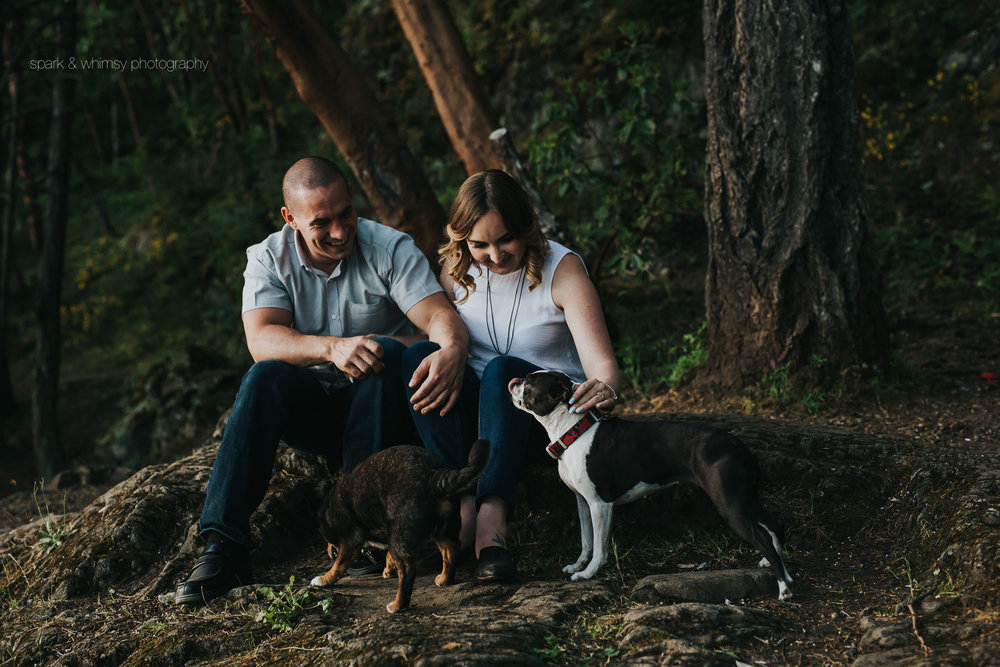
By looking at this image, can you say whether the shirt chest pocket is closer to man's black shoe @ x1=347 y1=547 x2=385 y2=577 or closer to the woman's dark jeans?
the woman's dark jeans

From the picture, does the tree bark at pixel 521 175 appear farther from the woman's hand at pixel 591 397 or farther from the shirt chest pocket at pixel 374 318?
the woman's hand at pixel 591 397

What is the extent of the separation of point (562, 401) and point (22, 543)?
142 inches

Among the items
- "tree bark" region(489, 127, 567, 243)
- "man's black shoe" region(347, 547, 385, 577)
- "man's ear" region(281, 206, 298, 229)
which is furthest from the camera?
"tree bark" region(489, 127, 567, 243)

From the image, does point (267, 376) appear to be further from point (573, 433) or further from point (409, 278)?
point (573, 433)

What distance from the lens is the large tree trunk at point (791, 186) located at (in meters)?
5.12

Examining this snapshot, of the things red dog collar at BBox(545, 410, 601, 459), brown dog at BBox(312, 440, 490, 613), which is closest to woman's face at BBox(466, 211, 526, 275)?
red dog collar at BBox(545, 410, 601, 459)

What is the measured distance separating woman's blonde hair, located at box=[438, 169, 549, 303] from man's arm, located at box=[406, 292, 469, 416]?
29 cm

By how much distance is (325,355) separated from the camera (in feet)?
13.0

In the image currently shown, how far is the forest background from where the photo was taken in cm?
714

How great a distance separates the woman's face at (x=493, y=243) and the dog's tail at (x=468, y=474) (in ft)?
3.36

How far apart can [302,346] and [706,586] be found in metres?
2.19

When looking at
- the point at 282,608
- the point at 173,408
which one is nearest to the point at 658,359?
the point at 282,608

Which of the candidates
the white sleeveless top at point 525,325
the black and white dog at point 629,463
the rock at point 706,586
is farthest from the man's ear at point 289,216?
the rock at point 706,586

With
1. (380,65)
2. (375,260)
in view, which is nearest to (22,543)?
(375,260)
